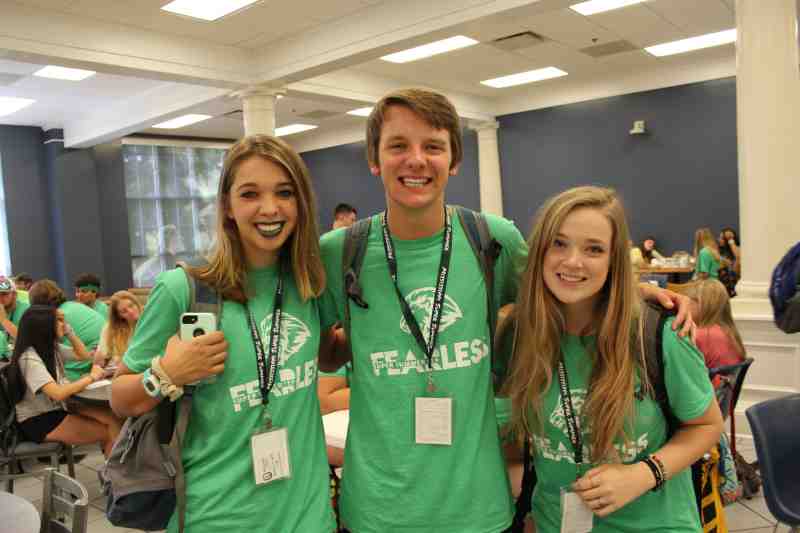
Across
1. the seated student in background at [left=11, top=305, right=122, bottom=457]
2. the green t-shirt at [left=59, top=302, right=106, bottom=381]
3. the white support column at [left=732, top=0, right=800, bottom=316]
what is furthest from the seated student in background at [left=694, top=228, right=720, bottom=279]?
the seated student in background at [left=11, top=305, right=122, bottom=457]

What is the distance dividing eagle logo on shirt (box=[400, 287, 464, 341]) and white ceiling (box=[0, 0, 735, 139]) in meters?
4.83

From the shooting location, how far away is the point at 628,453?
1399 millimetres

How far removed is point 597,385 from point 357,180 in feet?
44.1

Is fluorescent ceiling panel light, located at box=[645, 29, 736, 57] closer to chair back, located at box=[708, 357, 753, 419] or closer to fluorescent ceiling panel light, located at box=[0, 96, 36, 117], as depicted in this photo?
chair back, located at box=[708, 357, 753, 419]

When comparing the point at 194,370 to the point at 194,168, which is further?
the point at 194,168

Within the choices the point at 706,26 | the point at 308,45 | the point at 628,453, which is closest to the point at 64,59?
the point at 308,45

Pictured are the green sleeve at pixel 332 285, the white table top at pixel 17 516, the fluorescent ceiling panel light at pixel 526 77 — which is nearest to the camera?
the green sleeve at pixel 332 285

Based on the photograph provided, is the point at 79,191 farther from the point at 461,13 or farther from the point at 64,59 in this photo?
the point at 461,13

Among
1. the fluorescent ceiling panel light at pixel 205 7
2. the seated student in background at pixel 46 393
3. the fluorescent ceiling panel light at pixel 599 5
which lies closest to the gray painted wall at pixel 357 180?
the fluorescent ceiling panel light at pixel 599 5

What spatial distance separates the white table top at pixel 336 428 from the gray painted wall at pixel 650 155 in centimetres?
743

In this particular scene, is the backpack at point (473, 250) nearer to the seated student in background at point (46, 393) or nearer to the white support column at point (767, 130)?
the seated student in background at point (46, 393)

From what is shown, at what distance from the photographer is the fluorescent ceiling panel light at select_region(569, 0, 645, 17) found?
679cm

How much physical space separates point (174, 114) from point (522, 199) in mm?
6234

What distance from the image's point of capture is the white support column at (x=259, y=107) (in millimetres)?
7875
